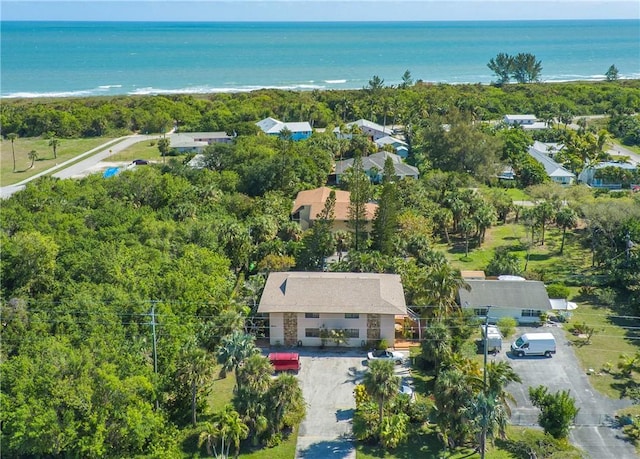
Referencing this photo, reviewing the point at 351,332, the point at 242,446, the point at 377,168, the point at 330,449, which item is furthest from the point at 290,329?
the point at 377,168

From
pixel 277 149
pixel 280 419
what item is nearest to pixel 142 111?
pixel 277 149

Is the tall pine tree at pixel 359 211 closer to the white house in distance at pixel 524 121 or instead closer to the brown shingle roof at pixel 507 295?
the brown shingle roof at pixel 507 295

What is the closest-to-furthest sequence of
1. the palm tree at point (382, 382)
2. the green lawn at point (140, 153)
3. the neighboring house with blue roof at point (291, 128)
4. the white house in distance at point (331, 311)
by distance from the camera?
the palm tree at point (382, 382)
the white house in distance at point (331, 311)
the green lawn at point (140, 153)
the neighboring house with blue roof at point (291, 128)

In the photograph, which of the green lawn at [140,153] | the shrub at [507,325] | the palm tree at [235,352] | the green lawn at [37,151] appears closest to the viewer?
the palm tree at [235,352]

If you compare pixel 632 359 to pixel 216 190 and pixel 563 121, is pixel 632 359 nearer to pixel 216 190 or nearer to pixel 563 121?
pixel 216 190

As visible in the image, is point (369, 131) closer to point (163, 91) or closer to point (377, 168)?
point (377, 168)

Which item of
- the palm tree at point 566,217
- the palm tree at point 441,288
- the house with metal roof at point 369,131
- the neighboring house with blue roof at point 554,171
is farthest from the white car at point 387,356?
the house with metal roof at point 369,131

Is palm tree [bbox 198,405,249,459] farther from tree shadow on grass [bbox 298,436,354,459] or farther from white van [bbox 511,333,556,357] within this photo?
white van [bbox 511,333,556,357]
